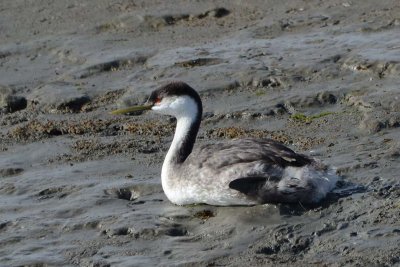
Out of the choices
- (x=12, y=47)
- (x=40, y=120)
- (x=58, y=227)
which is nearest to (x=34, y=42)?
(x=12, y=47)

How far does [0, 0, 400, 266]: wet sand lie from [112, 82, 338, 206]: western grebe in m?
0.12

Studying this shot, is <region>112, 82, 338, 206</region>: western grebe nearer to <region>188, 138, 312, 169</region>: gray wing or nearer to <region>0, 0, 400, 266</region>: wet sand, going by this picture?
<region>188, 138, 312, 169</region>: gray wing

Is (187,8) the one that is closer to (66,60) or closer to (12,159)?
(66,60)

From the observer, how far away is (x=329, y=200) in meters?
9.18

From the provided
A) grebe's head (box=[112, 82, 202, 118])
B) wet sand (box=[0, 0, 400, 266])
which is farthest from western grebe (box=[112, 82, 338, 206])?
wet sand (box=[0, 0, 400, 266])

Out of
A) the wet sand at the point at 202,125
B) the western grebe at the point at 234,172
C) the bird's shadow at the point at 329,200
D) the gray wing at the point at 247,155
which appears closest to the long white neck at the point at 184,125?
the western grebe at the point at 234,172

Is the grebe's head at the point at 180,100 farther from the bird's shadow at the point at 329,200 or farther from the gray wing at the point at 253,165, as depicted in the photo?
the bird's shadow at the point at 329,200

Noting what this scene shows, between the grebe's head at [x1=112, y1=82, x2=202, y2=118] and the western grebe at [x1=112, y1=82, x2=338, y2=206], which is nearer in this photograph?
the western grebe at [x1=112, y1=82, x2=338, y2=206]

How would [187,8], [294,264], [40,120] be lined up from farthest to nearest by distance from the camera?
[187,8]
[40,120]
[294,264]

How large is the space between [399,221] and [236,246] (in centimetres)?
119

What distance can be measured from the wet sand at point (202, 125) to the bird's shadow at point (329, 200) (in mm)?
17

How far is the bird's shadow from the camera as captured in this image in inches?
356

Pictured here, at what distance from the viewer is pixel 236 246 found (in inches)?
335

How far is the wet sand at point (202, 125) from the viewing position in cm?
866
